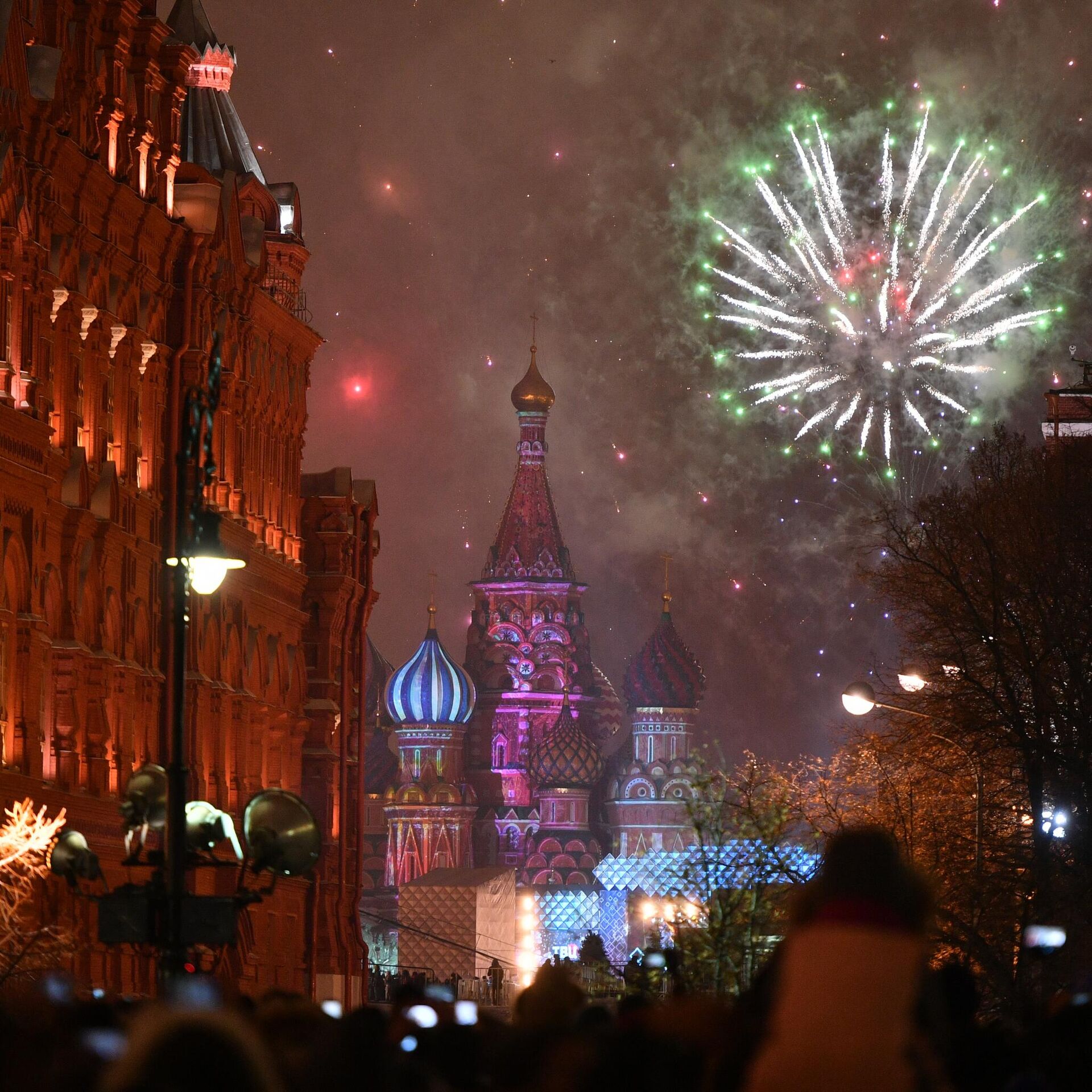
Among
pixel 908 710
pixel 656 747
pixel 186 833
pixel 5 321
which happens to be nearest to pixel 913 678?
pixel 908 710

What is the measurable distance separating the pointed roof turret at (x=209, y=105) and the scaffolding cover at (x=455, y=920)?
31889 millimetres

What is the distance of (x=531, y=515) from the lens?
161250mm

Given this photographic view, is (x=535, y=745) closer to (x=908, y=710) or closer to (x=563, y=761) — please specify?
(x=563, y=761)

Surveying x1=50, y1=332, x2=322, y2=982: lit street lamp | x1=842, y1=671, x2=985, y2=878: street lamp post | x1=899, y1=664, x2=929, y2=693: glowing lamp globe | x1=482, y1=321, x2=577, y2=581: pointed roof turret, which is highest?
x1=482, y1=321, x2=577, y2=581: pointed roof turret

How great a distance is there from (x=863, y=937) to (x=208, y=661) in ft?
135

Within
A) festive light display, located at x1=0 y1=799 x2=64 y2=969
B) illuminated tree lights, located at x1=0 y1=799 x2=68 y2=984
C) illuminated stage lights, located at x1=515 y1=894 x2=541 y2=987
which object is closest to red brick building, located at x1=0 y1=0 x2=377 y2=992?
festive light display, located at x1=0 y1=799 x2=64 y2=969

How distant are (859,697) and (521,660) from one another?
126m

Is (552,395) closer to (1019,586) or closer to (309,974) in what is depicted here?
(309,974)

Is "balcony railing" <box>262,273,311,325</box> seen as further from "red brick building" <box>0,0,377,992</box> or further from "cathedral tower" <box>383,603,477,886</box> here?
"cathedral tower" <box>383,603,477,886</box>

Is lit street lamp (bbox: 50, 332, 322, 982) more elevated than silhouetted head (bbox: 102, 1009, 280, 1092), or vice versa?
lit street lamp (bbox: 50, 332, 322, 982)

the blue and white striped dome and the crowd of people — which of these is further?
the blue and white striped dome

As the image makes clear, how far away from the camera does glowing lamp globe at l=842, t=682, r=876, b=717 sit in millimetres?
31953

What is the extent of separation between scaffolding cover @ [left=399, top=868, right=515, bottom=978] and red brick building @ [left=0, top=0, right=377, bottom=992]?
23.6 m

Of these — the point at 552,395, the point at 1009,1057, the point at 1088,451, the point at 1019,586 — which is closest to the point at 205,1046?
the point at 1009,1057
